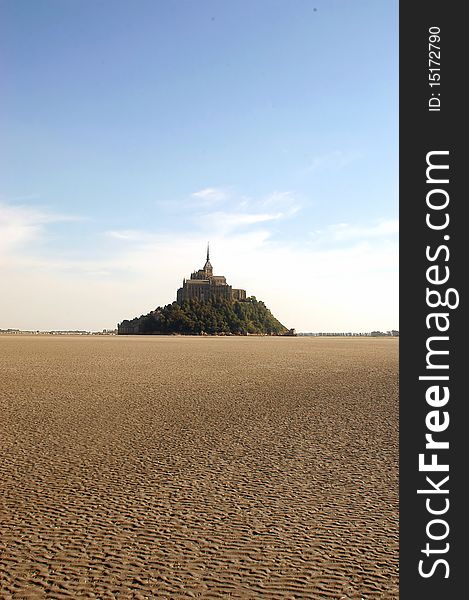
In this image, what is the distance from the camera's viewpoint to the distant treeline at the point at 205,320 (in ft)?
411

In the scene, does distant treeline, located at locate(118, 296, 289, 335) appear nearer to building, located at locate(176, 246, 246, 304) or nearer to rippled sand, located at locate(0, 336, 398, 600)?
building, located at locate(176, 246, 246, 304)

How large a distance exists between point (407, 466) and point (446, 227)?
2.52 metres

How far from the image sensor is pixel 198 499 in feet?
24.7

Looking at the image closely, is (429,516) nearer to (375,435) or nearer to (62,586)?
(62,586)

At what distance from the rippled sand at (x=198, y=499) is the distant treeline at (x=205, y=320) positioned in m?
109

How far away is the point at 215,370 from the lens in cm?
2608

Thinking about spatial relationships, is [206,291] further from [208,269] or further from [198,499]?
[198,499]

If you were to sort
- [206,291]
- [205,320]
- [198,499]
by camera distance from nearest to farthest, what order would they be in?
1. [198,499]
2. [205,320]
3. [206,291]

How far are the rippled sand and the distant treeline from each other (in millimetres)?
109019

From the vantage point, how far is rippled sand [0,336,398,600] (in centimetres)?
533

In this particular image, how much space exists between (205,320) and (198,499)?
119554mm

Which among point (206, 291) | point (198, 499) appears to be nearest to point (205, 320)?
point (206, 291)

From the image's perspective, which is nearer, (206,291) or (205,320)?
(205,320)

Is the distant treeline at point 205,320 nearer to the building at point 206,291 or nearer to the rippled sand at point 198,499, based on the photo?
the building at point 206,291
